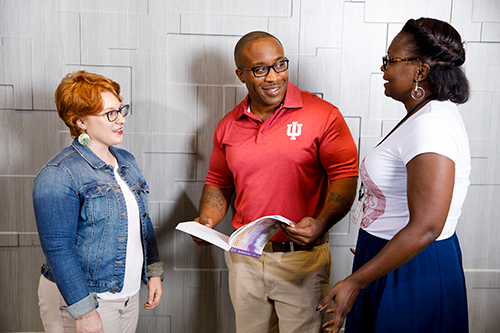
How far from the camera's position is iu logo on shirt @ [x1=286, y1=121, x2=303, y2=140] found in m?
1.44

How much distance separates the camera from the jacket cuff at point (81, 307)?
1.15 metres

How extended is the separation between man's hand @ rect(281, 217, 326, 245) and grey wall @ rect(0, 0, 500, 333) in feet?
2.17

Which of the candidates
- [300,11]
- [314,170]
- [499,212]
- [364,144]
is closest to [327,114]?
[314,170]

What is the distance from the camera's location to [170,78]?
1.82 metres

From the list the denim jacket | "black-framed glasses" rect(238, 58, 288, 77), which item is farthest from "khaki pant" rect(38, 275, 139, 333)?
"black-framed glasses" rect(238, 58, 288, 77)

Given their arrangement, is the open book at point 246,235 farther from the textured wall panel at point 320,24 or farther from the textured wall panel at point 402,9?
the textured wall panel at point 402,9

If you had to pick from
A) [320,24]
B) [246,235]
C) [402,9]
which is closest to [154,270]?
[246,235]

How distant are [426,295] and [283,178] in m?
0.65

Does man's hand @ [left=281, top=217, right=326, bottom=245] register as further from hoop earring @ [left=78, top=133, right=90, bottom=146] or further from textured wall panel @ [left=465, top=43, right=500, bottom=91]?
textured wall panel @ [left=465, top=43, right=500, bottom=91]

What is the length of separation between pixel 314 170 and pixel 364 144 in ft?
1.82

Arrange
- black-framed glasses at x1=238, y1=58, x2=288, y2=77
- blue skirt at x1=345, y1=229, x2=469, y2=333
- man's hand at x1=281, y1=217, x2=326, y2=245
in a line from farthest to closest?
black-framed glasses at x1=238, y1=58, x2=288, y2=77 < man's hand at x1=281, y1=217, x2=326, y2=245 < blue skirt at x1=345, y1=229, x2=469, y2=333

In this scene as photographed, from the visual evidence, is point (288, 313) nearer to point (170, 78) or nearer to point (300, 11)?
point (170, 78)

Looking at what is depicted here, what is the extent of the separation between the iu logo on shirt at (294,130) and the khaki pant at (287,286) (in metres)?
0.48

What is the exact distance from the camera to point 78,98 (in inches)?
47.7
